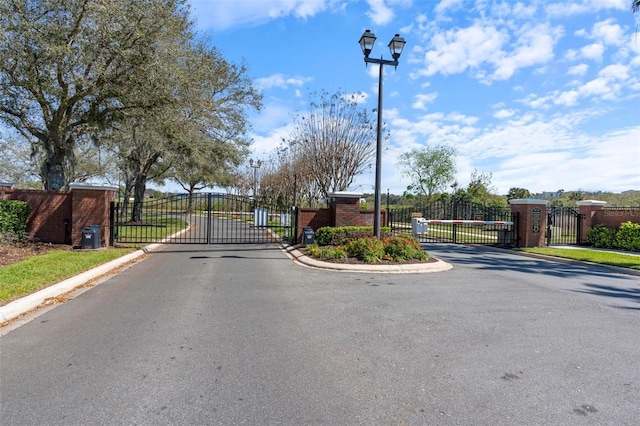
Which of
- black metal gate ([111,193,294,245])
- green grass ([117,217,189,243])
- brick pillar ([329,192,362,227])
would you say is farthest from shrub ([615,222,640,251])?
green grass ([117,217,189,243])

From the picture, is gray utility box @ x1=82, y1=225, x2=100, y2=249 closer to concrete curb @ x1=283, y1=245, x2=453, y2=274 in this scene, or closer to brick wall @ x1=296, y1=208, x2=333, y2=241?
brick wall @ x1=296, y1=208, x2=333, y2=241

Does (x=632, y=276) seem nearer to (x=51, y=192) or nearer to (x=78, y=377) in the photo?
(x=78, y=377)

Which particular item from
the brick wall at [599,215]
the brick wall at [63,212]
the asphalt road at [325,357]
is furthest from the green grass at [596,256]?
the brick wall at [63,212]

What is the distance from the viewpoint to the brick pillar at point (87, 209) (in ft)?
43.5

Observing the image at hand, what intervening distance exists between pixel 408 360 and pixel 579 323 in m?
3.04

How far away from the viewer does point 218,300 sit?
6.83 metres

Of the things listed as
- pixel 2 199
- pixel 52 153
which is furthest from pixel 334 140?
pixel 2 199

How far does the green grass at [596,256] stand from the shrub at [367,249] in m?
7.01

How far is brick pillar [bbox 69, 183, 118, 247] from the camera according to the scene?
13273mm

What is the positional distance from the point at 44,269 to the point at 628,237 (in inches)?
770

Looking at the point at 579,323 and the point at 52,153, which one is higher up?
the point at 52,153

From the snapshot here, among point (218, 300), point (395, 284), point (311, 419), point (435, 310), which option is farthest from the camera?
point (395, 284)

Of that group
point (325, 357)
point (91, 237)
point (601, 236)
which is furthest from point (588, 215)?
point (91, 237)

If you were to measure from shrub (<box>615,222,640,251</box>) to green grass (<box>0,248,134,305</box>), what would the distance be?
18390 mm
